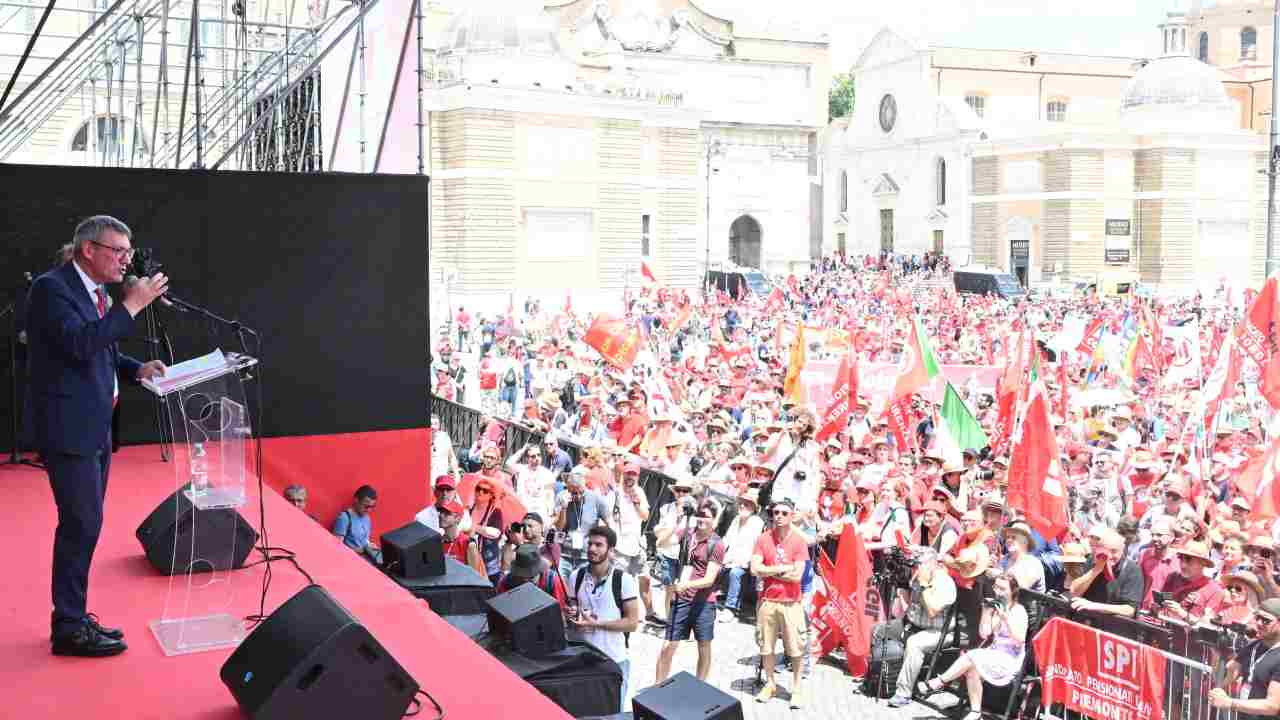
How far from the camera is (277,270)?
35.7ft

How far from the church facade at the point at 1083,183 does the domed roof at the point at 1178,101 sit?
0.07 m

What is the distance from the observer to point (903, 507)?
12.6 metres

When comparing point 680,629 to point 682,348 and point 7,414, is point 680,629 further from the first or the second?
point 682,348

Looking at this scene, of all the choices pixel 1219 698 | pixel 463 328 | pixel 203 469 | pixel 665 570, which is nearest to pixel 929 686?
pixel 1219 698

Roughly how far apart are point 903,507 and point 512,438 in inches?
267

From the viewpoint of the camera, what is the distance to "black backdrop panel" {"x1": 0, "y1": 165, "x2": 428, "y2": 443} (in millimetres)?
10234

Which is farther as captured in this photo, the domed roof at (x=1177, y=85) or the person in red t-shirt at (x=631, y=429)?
the domed roof at (x=1177, y=85)

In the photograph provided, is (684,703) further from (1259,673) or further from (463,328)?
(463,328)

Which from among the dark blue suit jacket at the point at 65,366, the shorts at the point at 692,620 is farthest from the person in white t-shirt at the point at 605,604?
the dark blue suit jacket at the point at 65,366

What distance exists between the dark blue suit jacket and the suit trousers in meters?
0.06

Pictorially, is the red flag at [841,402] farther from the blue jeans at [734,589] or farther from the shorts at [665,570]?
the blue jeans at [734,589]

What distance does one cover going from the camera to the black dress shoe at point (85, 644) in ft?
18.3

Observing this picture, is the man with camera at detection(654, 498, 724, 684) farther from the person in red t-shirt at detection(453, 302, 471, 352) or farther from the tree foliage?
the tree foliage

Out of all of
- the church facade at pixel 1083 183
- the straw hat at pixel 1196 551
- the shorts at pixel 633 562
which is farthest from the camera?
the church facade at pixel 1083 183
